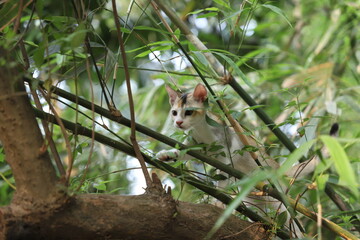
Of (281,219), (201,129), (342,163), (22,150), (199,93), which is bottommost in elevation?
(281,219)

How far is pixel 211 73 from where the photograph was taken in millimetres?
1860

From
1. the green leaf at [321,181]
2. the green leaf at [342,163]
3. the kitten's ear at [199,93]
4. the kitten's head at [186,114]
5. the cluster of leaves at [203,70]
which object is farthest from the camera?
the kitten's head at [186,114]

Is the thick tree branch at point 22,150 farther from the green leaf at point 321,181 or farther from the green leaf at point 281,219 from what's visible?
the green leaf at point 281,219

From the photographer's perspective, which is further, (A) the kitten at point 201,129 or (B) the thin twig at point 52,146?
(A) the kitten at point 201,129

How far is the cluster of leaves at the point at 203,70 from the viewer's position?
1.60 m

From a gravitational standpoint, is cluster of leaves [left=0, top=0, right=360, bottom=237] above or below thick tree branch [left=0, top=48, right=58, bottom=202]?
above

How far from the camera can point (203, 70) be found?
6.19ft

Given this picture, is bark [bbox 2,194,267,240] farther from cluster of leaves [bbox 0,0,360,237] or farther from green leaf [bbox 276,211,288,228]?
green leaf [bbox 276,211,288,228]

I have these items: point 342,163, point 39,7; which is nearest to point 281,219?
point 342,163

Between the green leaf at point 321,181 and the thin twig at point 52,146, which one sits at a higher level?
Result: the thin twig at point 52,146

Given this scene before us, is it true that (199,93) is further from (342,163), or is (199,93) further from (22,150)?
(342,163)

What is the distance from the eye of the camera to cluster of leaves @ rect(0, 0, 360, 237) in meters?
1.60

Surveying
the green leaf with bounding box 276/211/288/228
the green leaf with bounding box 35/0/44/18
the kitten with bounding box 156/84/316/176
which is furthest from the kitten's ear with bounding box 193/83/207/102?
the green leaf with bounding box 35/0/44/18

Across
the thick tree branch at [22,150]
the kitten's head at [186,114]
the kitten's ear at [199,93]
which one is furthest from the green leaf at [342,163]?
the kitten's head at [186,114]
